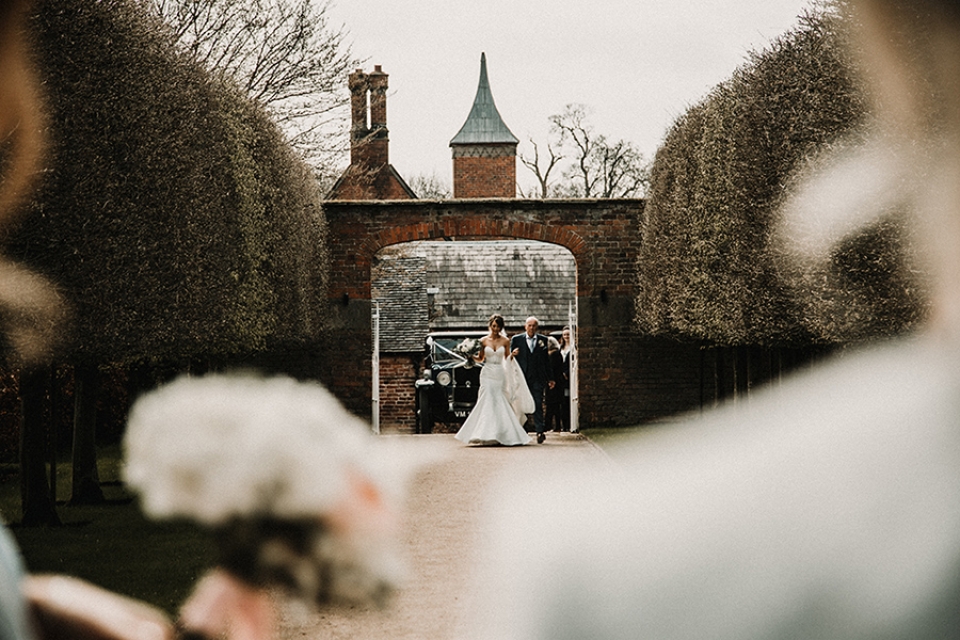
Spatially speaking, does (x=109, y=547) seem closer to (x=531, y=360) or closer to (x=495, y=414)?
(x=495, y=414)

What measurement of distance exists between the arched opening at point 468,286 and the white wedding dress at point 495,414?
34.7 ft

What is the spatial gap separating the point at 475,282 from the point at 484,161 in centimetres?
2086

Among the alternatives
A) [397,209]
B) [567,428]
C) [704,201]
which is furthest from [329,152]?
[704,201]

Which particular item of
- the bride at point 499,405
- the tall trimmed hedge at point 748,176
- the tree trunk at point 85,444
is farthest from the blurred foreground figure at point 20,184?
the bride at point 499,405

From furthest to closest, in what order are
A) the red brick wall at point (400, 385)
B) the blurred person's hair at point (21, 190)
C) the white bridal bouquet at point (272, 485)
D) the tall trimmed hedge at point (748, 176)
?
the red brick wall at point (400, 385), the tall trimmed hedge at point (748, 176), the blurred person's hair at point (21, 190), the white bridal bouquet at point (272, 485)

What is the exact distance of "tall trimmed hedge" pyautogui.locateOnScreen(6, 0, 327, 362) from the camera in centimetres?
812

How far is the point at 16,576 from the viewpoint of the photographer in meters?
0.66

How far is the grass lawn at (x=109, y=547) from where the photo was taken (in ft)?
10.3

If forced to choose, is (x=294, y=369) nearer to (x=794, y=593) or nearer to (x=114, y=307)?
(x=114, y=307)

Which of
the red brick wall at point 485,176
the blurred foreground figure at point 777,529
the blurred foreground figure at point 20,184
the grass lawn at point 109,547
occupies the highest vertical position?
the red brick wall at point 485,176

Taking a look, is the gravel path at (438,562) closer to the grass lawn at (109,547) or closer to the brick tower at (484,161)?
the grass lawn at (109,547)

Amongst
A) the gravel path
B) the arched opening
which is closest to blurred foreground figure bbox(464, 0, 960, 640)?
the gravel path

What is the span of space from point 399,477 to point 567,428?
18946 millimetres

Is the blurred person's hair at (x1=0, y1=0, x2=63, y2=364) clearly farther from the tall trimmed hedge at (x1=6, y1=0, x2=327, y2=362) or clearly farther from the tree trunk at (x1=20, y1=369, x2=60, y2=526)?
the tree trunk at (x1=20, y1=369, x2=60, y2=526)
